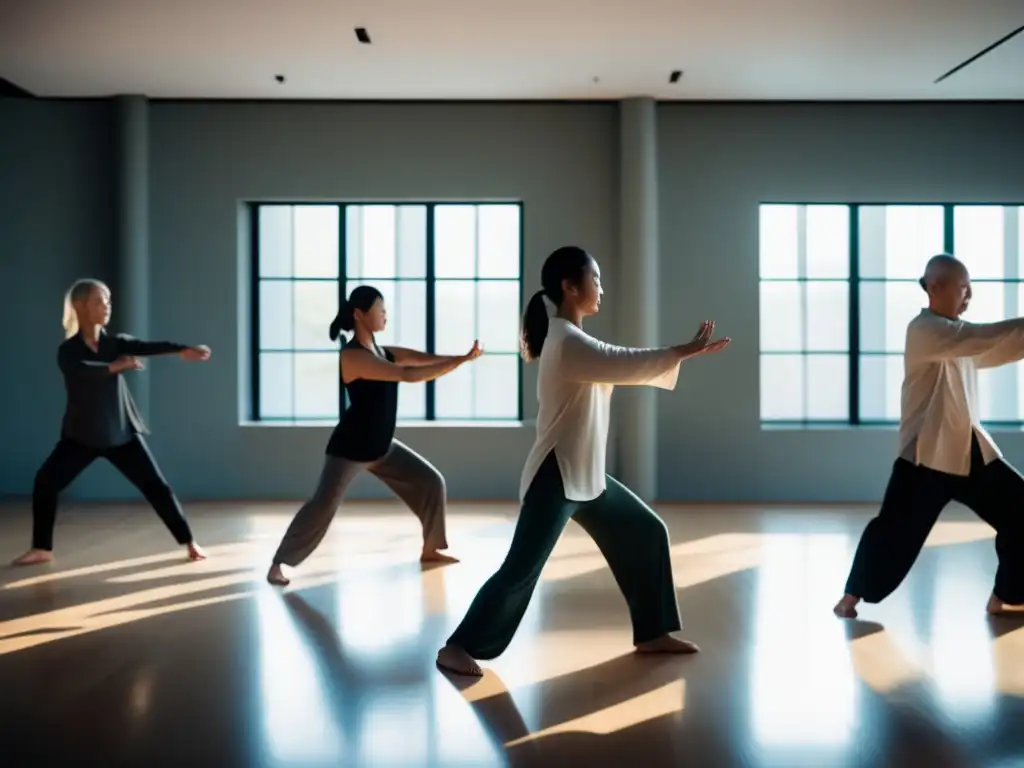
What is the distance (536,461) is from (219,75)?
15.5 ft

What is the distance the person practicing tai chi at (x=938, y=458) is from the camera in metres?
3.87

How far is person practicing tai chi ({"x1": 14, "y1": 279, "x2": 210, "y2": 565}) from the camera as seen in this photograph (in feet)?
16.9

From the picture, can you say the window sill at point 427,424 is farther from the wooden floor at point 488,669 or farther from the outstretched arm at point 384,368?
the outstretched arm at point 384,368

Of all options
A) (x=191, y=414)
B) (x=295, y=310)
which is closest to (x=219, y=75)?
(x=295, y=310)

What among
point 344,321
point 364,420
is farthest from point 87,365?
point 364,420

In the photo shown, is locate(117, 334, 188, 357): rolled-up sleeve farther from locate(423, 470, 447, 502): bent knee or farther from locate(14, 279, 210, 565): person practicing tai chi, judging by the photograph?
locate(423, 470, 447, 502): bent knee

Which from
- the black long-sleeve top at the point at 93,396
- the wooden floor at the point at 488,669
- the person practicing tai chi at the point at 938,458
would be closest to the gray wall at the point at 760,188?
the wooden floor at the point at 488,669

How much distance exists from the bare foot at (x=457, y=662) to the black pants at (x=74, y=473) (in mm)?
2465

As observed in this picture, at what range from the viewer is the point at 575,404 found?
3.28 m

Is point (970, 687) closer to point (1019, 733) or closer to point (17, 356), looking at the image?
point (1019, 733)

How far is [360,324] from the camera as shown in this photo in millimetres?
4785

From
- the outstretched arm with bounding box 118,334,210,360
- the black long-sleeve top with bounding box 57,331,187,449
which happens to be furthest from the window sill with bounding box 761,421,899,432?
the black long-sleeve top with bounding box 57,331,187,449

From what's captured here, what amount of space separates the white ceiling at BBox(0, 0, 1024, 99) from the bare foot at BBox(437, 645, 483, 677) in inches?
136

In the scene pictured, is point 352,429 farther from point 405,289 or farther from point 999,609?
point 405,289
